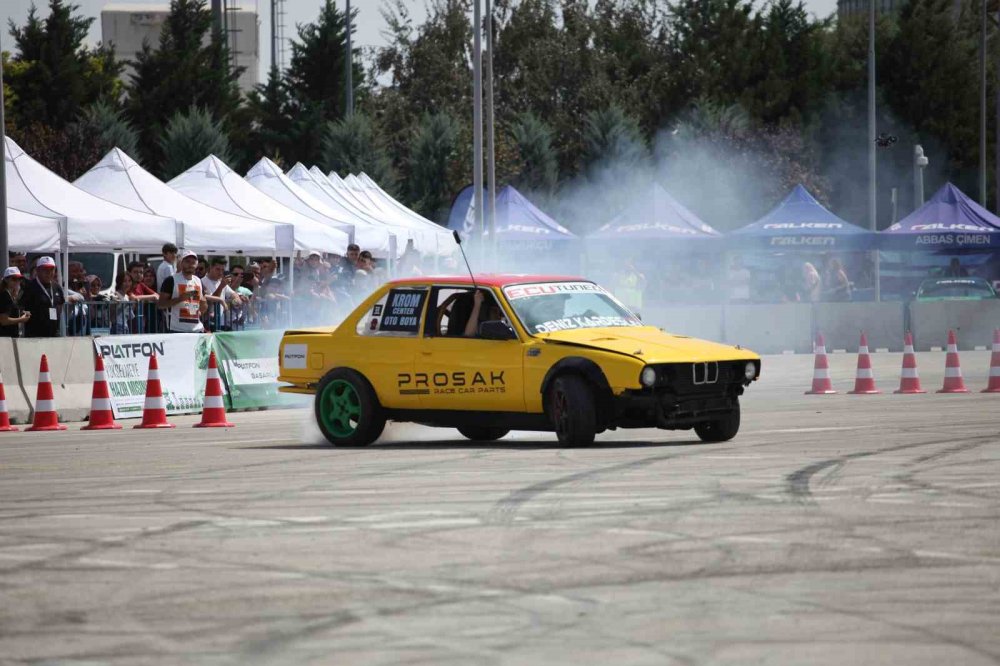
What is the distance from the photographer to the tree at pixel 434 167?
6800cm

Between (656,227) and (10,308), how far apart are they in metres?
21.4

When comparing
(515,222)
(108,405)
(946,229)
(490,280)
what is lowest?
(108,405)

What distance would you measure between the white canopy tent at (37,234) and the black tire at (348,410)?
11523 millimetres

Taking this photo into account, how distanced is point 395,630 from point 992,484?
5.57 meters

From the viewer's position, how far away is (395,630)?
6766 mm

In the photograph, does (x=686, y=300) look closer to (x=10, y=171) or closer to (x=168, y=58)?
(x=10, y=171)

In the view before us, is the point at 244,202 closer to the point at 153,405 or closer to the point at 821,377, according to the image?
the point at 821,377

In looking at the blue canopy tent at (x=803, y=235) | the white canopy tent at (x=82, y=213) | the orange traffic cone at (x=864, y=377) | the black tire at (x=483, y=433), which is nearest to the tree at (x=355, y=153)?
the blue canopy tent at (x=803, y=235)

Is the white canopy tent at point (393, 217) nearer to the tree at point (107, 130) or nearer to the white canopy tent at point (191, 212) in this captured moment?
the white canopy tent at point (191, 212)

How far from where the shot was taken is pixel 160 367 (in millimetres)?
21312

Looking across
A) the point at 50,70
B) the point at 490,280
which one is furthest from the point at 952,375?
the point at 50,70

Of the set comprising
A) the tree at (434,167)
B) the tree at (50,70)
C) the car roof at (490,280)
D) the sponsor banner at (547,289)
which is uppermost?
the tree at (50,70)

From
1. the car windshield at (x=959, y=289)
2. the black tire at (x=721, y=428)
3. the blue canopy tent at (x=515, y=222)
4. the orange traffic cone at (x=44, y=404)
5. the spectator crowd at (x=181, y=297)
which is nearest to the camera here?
the black tire at (x=721, y=428)

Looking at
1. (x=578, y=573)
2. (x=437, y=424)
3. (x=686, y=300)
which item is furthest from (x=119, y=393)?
(x=686, y=300)
